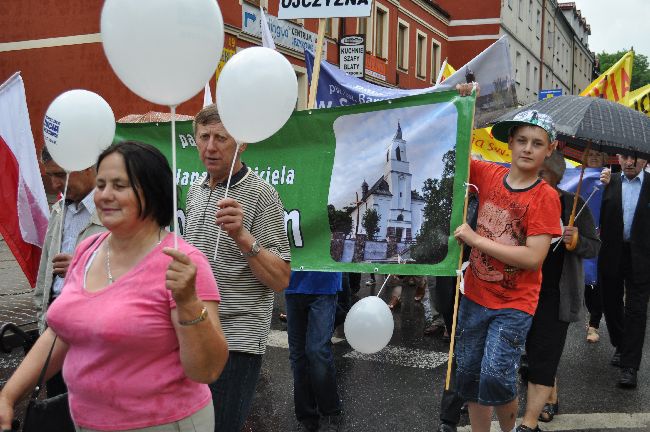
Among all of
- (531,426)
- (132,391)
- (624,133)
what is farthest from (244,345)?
(624,133)

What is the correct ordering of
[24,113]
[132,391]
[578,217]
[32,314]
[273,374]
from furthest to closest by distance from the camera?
[32,314]
[273,374]
[578,217]
[24,113]
[132,391]

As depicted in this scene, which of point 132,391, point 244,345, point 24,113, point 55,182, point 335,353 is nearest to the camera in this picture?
point 132,391

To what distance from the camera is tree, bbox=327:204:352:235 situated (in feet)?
13.2

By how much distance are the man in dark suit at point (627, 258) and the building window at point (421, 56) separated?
81.6 ft

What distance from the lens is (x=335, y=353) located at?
607 cm

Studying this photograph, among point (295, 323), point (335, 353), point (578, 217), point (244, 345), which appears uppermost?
point (578, 217)

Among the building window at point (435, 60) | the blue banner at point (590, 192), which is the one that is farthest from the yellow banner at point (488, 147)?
the building window at point (435, 60)

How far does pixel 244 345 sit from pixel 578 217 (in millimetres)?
2518

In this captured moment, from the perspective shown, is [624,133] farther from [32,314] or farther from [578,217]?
[32,314]

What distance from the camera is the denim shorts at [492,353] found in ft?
10.4

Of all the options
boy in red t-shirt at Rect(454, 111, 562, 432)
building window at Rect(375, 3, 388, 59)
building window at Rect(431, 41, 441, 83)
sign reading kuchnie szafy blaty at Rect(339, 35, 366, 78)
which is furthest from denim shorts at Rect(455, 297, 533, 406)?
building window at Rect(431, 41, 441, 83)

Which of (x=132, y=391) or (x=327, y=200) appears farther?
(x=327, y=200)

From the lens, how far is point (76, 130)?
10.1 feet

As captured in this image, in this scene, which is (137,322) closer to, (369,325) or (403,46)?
(369,325)
